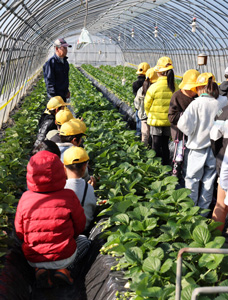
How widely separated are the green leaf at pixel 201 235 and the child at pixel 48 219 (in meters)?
1.00

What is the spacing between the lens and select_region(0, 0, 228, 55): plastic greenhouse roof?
11.2 m

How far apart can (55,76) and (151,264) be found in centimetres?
555

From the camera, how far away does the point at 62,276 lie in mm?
3150

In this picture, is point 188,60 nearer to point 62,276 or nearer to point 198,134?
point 198,134

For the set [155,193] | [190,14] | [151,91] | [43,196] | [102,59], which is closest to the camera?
[43,196]

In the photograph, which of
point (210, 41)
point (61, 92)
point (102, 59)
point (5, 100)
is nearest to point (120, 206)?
point (61, 92)

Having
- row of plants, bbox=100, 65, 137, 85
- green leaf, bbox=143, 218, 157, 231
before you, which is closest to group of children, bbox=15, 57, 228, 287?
green leaf, bbox=143, 218, 157, 231

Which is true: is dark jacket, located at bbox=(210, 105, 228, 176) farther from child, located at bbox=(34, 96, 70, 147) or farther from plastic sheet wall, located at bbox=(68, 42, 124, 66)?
plastic sheet wall, located at bbox=(68, 42, 124, 66)

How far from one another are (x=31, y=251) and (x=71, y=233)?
34 cm

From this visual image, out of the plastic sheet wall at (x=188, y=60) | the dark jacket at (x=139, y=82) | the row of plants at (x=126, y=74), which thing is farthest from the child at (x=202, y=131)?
the plastic sheet wall at (x=188, y=60)

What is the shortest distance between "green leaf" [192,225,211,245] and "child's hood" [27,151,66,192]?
3.61ft

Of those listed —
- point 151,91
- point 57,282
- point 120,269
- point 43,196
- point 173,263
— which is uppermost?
point 151,91

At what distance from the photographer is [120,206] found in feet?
10.3

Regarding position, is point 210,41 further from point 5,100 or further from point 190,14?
point 5,100
